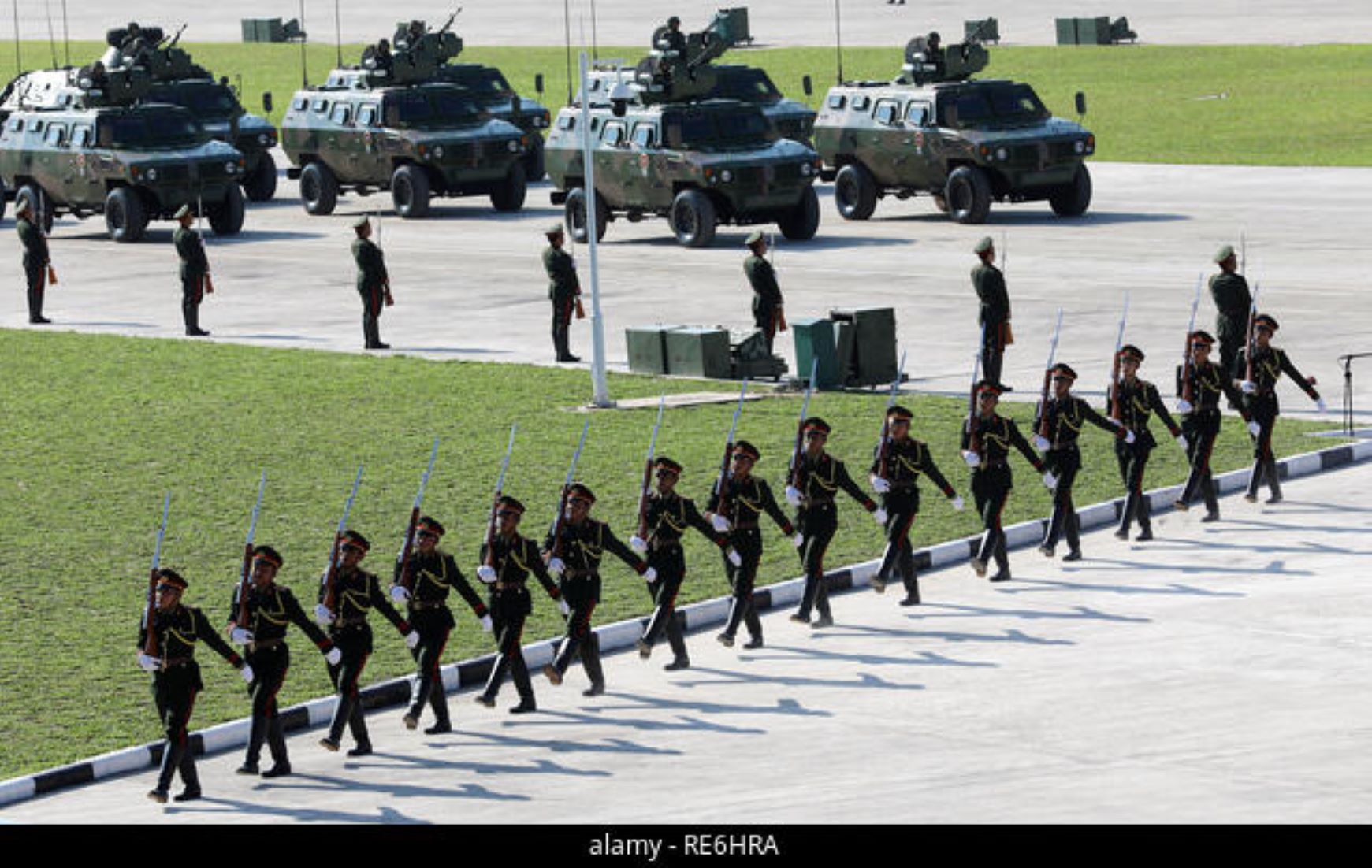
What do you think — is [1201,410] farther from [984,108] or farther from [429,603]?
[984,108]

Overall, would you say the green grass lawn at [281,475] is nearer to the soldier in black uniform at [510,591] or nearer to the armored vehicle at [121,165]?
the soldier in black uniform at [510,591]

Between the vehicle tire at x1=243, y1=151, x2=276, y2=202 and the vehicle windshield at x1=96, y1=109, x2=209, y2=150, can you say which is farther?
the vehicle tire at x1=243, y1=151, x2=276, y2=202

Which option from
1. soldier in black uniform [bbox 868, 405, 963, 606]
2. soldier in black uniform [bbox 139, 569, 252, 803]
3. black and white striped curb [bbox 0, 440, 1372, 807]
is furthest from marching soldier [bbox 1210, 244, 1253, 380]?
soldier in black uniform [bbox 139, 569, 252, 803]

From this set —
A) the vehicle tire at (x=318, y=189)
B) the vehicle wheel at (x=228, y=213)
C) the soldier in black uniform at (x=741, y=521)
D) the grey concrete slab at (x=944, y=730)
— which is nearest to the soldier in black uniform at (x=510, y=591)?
the grey concrete slab at (x=944, y=730)

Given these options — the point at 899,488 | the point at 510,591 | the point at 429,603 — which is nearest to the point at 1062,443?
the point at 899,488

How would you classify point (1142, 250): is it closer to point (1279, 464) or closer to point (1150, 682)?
point (1279, 464)

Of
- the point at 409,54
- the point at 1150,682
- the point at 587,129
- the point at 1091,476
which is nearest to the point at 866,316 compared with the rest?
the point at 587,129

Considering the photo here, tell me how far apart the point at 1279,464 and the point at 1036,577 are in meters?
3.85

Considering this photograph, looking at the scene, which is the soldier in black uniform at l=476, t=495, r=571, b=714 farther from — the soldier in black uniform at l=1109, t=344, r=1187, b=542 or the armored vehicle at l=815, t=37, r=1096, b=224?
the armored vehicle at l=815, t=37, r=1096, b=224

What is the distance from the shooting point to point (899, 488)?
1772 centimetres

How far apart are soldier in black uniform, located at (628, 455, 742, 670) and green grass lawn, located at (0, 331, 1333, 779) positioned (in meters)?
0.40

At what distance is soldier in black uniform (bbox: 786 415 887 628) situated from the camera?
17.1 m

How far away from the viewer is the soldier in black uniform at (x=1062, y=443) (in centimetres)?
1869

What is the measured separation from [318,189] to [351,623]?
103ft
